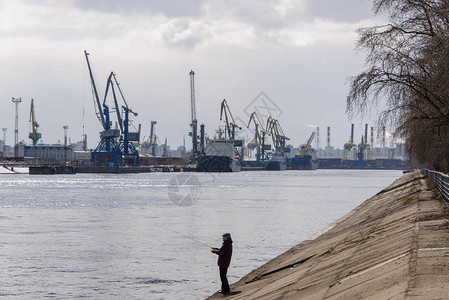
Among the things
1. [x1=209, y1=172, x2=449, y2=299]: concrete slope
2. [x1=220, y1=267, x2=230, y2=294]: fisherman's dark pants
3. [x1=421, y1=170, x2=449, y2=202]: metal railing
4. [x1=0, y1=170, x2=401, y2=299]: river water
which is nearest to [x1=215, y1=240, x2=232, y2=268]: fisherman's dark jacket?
[x1=220, y1=267, x2=230, y2=294]: fisherman's dark pants

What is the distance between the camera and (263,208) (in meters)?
68.6

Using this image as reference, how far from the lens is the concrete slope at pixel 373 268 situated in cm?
Result: 1229

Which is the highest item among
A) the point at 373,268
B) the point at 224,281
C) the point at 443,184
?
the point at 443,184

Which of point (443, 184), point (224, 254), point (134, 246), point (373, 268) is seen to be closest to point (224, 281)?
point (224, 254)

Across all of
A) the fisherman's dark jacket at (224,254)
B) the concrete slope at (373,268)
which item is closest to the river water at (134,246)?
the concrete slope at (373,268)

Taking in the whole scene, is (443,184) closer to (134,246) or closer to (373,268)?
(134,246)

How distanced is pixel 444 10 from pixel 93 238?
22.8 m

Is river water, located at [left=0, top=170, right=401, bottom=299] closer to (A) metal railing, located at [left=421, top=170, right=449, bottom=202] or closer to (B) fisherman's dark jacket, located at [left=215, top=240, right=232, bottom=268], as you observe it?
(B) fisherman's dark jacket, located at [left=215, top=240, right=232, bottom=268]

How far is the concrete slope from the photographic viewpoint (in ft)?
40.3

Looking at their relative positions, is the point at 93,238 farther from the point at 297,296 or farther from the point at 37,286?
the point at 297,296

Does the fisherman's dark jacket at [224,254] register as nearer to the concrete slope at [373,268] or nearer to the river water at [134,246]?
the concrete slope at [373,268]

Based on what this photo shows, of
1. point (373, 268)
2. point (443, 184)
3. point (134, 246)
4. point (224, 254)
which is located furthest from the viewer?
point (134, 246)

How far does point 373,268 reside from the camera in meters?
15.4

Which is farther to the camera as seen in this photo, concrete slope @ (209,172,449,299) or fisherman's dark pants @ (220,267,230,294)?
fisherman's dark pants @ (220,267,230,294)
